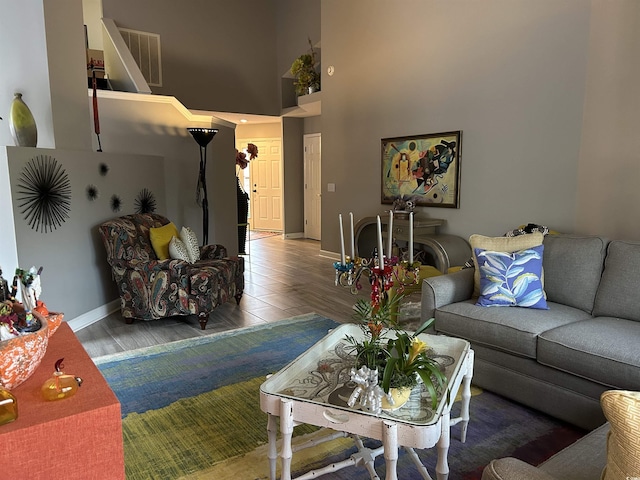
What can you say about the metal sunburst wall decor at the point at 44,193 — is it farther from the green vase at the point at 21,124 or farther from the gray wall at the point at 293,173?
the gray wall at the point at 293,173

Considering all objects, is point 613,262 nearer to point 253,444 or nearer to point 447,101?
point 253,444

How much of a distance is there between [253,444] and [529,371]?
149 centimetres

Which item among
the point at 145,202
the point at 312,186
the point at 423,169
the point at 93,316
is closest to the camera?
the point at 93,316

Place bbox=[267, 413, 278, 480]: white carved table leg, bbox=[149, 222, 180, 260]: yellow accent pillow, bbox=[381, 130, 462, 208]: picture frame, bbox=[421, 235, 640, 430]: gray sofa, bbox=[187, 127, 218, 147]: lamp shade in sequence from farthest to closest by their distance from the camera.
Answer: bbox=[187, 127, 218, 147]: lamp shade
bbox=[381, 130, 462, 208]: picture frame
bbox=[149, 222, 180, 260]: yellow accent pillow
bbox=[421, 235, 640, 430]: gray sofa
bbox=[267, 413, 278, 480]: white carved table leg

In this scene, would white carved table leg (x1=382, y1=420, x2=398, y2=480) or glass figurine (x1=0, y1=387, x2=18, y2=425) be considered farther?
white carved table leg (x1=382, y1=420, x2=398, y2=480)

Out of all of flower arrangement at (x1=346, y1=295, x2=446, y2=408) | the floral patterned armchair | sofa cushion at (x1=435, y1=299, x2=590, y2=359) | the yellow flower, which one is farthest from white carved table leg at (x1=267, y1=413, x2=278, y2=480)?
the floral patterned armchair

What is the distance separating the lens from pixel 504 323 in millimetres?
2598

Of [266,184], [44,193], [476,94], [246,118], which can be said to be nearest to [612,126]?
[476,94]

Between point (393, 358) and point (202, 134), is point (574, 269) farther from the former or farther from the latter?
point (202, 134)

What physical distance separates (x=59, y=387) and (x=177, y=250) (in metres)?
2.94

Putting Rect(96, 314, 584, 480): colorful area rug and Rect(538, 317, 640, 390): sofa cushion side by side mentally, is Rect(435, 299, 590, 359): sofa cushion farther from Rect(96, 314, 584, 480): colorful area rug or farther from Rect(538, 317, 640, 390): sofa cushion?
Rect(96, 314, 584, 480): colorful area rug

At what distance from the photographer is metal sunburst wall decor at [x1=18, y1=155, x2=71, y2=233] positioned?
3.40 metres

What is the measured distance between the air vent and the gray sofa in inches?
269

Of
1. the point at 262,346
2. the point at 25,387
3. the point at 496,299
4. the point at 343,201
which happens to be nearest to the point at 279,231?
the point at 343,201
